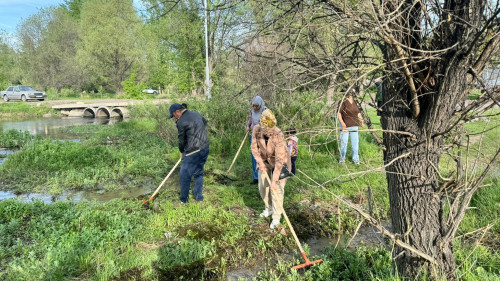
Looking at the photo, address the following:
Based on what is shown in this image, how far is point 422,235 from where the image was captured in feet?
8.61

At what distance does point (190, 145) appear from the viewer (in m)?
5.57

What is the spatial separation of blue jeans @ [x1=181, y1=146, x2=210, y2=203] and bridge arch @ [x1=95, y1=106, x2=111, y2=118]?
21.8m

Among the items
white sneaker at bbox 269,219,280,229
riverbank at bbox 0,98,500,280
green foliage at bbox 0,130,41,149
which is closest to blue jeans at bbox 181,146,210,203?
riverbank at bbox 0,98,500,280

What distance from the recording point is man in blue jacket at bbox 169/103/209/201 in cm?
554

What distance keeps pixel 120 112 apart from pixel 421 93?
25813 millimetres

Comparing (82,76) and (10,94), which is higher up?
(82,76)

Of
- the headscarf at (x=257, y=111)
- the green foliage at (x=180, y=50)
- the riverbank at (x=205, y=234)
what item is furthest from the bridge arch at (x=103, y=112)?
the headscarf at (x=257, y=111)

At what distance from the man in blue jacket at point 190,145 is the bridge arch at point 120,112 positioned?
20.8 m

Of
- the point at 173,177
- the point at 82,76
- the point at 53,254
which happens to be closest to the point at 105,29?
the point at 82,76

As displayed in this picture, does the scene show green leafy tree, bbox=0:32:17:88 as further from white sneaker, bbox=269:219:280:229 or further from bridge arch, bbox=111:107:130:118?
white sneaker, bbox=269:219:280:229

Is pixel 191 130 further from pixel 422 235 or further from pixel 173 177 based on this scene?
pixel 422 235

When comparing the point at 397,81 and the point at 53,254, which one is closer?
the point at 397,81

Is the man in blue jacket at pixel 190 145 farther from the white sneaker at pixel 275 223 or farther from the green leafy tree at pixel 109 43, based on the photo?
the green leafy tree at pixel 109 43

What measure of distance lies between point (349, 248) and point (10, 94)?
3532 centimetres
